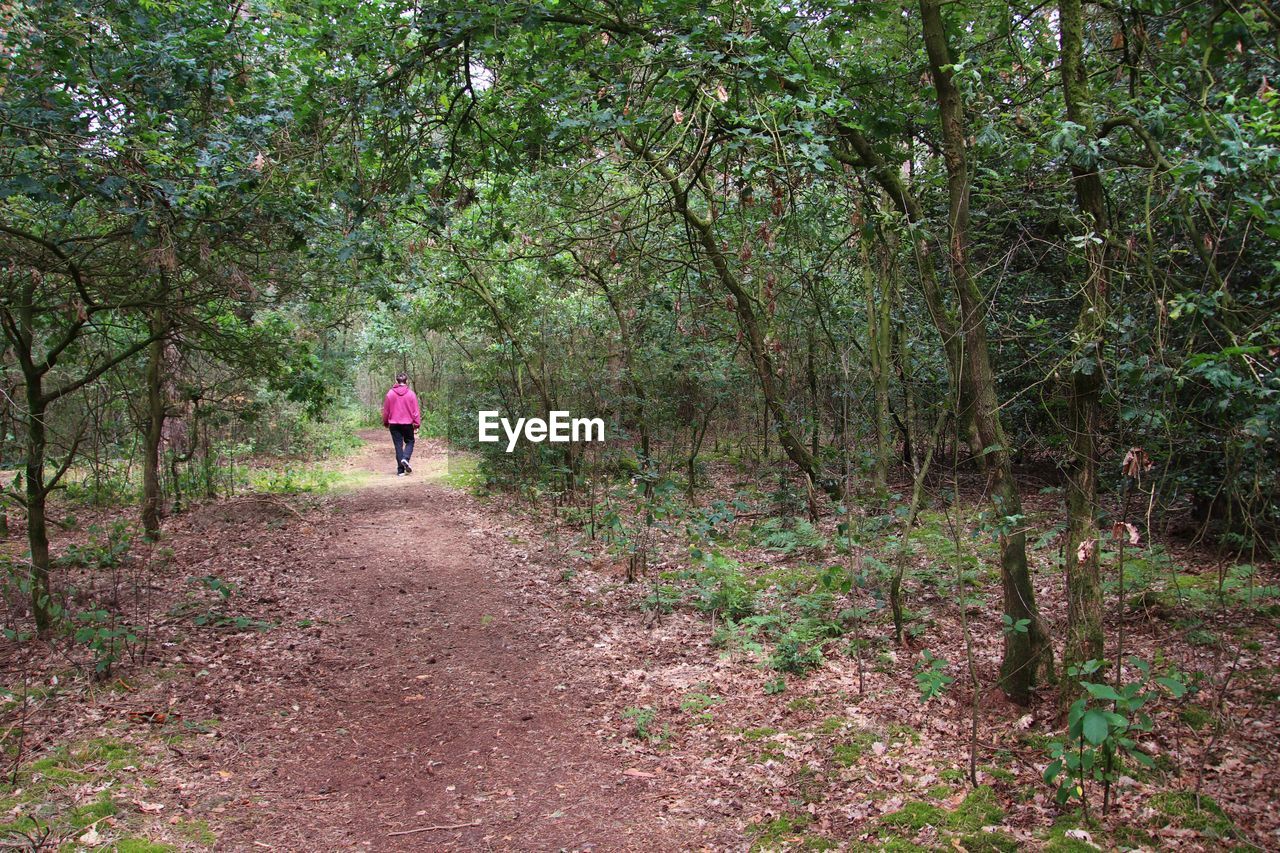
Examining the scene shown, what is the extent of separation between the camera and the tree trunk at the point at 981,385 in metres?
4.18

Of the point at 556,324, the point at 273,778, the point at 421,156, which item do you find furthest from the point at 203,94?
the point at 556,324

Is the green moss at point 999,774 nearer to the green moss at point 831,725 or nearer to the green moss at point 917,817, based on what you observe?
the green moss at point 917,817

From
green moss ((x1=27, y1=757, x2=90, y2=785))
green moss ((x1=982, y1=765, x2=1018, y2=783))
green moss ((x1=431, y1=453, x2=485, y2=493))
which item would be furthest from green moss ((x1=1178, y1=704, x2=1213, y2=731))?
green moss ((x1=431, y1=453, x2=485, y2=493))

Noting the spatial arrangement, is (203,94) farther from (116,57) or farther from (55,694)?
(55,694)

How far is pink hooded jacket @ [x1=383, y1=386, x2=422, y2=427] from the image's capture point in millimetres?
14102

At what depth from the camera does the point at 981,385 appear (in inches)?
170

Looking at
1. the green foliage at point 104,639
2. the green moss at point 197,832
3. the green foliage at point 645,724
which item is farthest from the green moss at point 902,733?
the green foliage at point 104,639

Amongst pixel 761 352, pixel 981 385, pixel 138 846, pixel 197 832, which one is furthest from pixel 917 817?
pixel 761 352

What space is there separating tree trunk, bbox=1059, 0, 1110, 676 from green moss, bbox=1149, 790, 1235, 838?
2.23 ft

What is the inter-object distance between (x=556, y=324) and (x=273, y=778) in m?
8.04

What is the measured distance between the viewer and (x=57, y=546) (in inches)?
360

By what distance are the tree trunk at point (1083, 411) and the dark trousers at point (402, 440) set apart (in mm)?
12607

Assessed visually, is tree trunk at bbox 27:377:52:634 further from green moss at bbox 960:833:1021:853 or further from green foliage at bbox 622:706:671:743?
green moss at bbox 960:833:1021:853

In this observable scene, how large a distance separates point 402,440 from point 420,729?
10.8 metres
